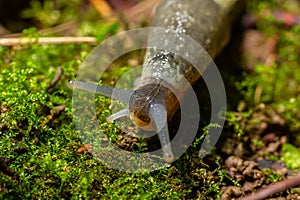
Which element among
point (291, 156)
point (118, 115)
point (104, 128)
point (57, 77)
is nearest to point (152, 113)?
point (118, 115)

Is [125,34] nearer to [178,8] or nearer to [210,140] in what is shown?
[178,8]

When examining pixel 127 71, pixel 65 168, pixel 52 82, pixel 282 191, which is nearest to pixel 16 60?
pixel 52 82

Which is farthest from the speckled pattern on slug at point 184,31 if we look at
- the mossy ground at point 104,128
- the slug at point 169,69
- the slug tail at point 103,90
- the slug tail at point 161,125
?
the mossy ground at point 104,128

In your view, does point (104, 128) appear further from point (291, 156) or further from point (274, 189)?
point (291, 156)

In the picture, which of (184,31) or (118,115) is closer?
(118,115)

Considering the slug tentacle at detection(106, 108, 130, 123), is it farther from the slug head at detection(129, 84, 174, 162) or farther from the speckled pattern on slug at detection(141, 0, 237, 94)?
the speckled pattern on slug at detection(141, 0, 237, 94)

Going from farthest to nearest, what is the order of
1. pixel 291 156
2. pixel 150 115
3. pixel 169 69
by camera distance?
1. pixel 291 156
2. pixel 169 69
3. pixel 150 115
